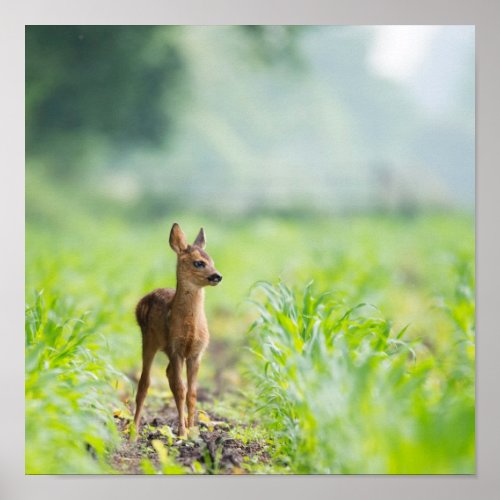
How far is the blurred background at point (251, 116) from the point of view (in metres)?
3.86

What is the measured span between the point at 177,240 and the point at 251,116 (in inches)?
29.4

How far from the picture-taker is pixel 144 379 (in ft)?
12.5

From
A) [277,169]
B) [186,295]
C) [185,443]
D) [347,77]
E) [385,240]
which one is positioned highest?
[347,77]

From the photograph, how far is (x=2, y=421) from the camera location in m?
3.74

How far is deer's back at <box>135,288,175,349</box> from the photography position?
3787 mm

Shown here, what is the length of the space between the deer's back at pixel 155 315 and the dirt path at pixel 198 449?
409 millimetres

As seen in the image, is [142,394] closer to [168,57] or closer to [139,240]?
[139,240]

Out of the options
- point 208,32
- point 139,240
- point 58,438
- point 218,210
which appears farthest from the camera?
point 139,240

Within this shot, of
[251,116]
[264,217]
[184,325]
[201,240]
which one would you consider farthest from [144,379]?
[251,116]

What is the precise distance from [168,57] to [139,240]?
109 cm

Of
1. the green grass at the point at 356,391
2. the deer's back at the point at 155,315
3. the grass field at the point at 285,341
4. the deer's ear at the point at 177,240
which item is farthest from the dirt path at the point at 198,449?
the deer's ear at the point at 177,240

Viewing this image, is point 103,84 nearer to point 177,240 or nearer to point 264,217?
point 177,240

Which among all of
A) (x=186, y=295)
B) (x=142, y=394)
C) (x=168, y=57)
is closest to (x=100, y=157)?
(x=168, y=57)

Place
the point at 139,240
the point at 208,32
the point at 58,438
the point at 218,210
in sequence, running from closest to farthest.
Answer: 1. the point at 58,438
2. the point at 208,32
3. the point at 218,210
4. the point at 139,240
